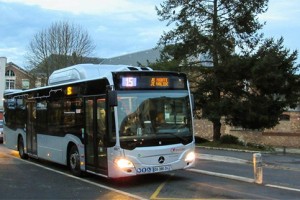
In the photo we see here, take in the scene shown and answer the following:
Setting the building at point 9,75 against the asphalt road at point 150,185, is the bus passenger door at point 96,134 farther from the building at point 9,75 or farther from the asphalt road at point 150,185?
the building at point 9,75

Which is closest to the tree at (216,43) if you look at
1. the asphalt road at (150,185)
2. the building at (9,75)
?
the asphalt road at (150,185)

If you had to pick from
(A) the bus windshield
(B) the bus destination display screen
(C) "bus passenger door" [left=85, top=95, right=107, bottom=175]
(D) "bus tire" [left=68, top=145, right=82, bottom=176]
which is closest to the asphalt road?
(D) "bus tire" [left=68, top=145, right=82, bottom=176]

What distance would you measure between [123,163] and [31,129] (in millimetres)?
7257

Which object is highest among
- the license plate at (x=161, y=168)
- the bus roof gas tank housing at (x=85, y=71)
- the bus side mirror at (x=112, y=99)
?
the bus roof gas tank housing at (x=85, y=71)

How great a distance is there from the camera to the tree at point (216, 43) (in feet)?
83.6

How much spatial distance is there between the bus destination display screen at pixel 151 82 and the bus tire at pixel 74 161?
2997 millimetres

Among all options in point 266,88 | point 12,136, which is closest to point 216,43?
point 266,88

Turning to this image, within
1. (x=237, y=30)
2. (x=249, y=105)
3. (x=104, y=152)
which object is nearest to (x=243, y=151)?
(x=249, y=105)

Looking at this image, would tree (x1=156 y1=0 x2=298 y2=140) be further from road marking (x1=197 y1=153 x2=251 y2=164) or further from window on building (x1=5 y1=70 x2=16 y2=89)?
window on building (x1=5 y1=70 x2=16 y2=89)

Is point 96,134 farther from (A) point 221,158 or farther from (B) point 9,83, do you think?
(B) point 9,83

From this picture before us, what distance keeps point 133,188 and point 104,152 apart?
1.17 m

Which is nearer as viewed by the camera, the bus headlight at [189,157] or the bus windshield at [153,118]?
the bus windshield at [153,118]

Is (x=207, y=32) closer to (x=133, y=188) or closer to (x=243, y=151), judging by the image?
(x=243, y=151)

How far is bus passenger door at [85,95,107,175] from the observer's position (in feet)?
38.4
